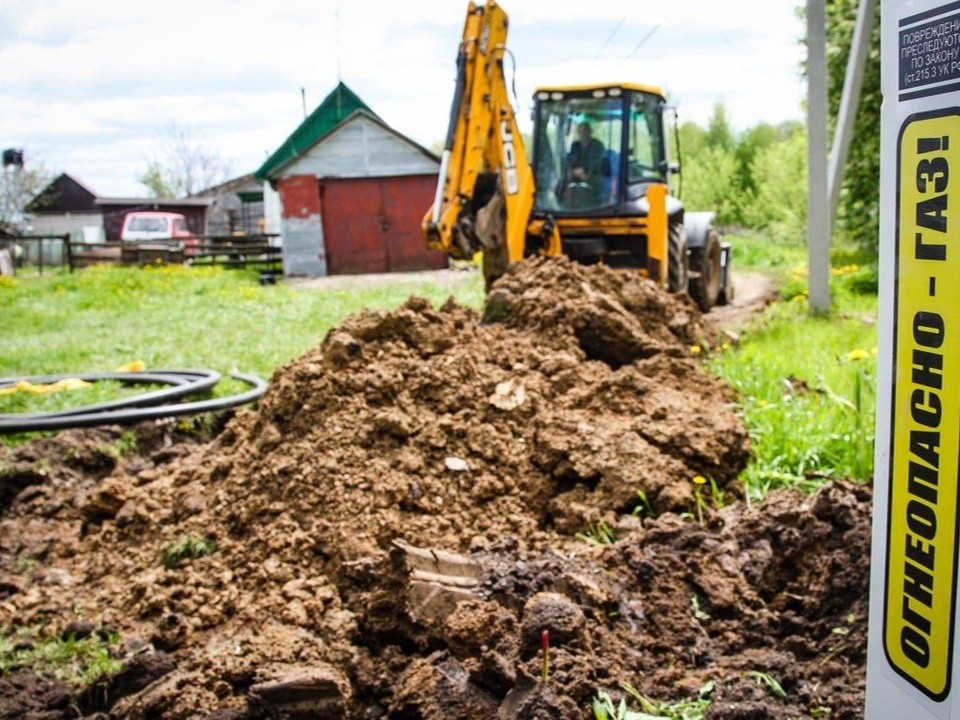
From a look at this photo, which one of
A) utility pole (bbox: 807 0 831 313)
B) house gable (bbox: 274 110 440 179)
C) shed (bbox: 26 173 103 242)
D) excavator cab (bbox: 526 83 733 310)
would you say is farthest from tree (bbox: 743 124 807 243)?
shed (bbox: 26 173 103 242)

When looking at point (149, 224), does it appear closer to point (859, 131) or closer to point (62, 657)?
point (859, 131)

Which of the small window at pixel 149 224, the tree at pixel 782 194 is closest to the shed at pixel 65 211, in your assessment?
the small window at pixel 149 224

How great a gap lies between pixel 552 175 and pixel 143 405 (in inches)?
198

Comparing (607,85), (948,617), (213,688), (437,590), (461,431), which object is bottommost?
(213,688)

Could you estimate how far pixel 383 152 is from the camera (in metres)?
26.5

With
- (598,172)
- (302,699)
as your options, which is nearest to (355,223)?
(598,172)

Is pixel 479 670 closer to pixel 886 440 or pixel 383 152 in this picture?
pixel 886 440

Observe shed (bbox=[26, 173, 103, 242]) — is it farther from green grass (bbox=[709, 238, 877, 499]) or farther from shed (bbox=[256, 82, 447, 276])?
green grass (bbox=[709, 238, 877, 499])

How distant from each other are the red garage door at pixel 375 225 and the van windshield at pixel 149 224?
44.4 feet

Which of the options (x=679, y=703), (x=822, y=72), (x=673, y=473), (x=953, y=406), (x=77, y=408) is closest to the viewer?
(x=953, y=406)

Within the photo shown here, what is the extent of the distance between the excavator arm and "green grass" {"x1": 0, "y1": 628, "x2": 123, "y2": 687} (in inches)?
248

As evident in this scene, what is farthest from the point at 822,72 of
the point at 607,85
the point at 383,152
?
the point at 383,152

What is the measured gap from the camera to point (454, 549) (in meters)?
4.16

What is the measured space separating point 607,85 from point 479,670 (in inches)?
325
